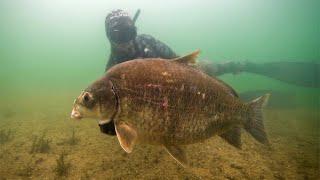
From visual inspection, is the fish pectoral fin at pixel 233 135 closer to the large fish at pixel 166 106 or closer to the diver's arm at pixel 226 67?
the large fish at pixel 166 106

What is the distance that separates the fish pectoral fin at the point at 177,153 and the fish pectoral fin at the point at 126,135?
0.40 meters

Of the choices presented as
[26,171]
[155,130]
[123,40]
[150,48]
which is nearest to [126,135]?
[155,130]

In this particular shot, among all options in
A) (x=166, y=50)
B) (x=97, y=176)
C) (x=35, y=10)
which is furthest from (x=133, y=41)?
(x=35, y=10)

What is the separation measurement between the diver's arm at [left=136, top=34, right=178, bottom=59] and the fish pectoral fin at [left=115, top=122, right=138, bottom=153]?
16.8ft

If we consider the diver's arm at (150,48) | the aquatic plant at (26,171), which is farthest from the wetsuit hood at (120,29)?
the aquatic plant at (26,171)

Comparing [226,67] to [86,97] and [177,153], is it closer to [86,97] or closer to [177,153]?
[177,153]

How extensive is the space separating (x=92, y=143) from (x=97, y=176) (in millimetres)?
2249

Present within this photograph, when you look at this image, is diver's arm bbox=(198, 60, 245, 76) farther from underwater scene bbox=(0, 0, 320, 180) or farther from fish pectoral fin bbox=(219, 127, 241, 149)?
fish pectoral fin bbox=(219, 127, 241, 149)

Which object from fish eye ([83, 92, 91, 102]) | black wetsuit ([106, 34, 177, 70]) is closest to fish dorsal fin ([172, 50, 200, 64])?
fish eye ([83, 92, 91, 102])

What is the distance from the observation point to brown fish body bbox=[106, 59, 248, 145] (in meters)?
2.79

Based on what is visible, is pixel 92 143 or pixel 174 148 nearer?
pixel 174 148

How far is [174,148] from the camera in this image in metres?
2.90

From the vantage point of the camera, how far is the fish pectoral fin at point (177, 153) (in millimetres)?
2852

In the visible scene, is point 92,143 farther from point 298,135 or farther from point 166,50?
point 298,135
